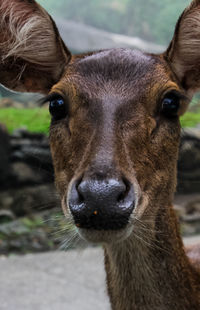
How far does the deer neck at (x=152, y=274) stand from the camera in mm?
2959

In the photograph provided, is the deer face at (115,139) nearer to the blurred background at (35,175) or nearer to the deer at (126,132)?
the deer at (126,132)

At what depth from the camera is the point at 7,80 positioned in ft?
11.4

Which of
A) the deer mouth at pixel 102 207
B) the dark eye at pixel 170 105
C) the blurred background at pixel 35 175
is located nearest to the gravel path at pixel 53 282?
the blurred background at pixel 35 175

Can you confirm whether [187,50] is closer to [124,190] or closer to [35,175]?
[124,190]

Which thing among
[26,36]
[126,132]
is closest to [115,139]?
[126,132]

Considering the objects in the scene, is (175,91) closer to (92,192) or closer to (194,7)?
(194,7)

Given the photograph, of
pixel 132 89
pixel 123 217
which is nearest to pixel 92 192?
pixel 123 217

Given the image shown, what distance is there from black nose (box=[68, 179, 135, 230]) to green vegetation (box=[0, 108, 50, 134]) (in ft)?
24.7

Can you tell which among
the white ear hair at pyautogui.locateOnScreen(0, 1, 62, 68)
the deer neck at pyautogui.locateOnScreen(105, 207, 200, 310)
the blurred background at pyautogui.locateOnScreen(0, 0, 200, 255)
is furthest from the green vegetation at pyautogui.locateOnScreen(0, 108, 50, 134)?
the deer neck at pyautogui.locateOnScreen(105, 207, 200, 310)

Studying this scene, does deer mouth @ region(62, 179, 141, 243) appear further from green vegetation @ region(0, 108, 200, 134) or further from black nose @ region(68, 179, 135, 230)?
green vegetation @ region(0, 108, 200, 134)

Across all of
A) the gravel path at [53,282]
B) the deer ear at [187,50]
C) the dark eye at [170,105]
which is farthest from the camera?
the gravel path at [53,282]

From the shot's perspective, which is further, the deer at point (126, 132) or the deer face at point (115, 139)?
the deer at point (126, 132)

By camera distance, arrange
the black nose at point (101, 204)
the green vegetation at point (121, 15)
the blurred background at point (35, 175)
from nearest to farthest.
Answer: the black nose at point (101, 204)
the blurred background at point (35, 175)
the green vegetation at point (121, 15)

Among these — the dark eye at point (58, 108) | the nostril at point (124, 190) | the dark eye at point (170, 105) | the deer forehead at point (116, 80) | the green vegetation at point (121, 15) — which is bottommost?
the green vegetation at point (121, 15)
